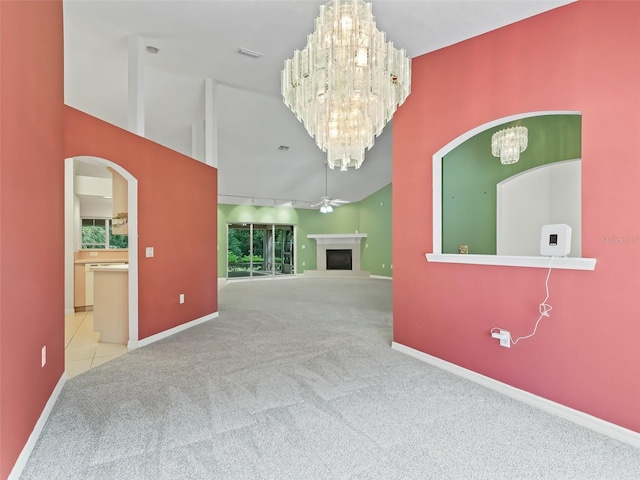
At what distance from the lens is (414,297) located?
12.0 ft

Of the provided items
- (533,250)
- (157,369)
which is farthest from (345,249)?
(157,369)

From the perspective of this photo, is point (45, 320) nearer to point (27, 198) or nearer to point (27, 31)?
point (27, 198)

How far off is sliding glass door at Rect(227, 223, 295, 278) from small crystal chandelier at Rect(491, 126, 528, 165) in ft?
31.5

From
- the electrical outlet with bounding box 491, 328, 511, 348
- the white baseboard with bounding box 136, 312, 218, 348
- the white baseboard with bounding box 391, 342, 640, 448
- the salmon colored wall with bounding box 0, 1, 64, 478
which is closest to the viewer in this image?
the salmon colored wall with bounding box 0, 1, 64, 478

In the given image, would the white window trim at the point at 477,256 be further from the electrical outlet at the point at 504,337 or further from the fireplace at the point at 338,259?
the fireplace at the point at 338,259

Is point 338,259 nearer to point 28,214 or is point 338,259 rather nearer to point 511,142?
point 511,142

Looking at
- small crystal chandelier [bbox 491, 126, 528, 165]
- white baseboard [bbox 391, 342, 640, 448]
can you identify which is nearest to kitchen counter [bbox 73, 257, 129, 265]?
white baseboard [bbox 391, 342, 640, 448]

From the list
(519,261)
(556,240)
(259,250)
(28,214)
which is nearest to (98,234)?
(259,250)

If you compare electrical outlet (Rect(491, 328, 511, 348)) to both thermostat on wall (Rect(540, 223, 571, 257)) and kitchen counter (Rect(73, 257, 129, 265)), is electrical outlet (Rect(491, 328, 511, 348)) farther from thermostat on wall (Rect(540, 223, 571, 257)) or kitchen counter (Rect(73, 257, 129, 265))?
kitchen counter (Rect(73, 257, 129, 265))

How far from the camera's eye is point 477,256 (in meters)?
2.99

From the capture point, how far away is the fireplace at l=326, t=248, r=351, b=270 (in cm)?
1329

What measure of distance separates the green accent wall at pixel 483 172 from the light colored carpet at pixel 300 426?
1665 millimetres

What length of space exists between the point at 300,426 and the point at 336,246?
11.1 metres

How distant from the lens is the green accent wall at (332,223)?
1171cm
